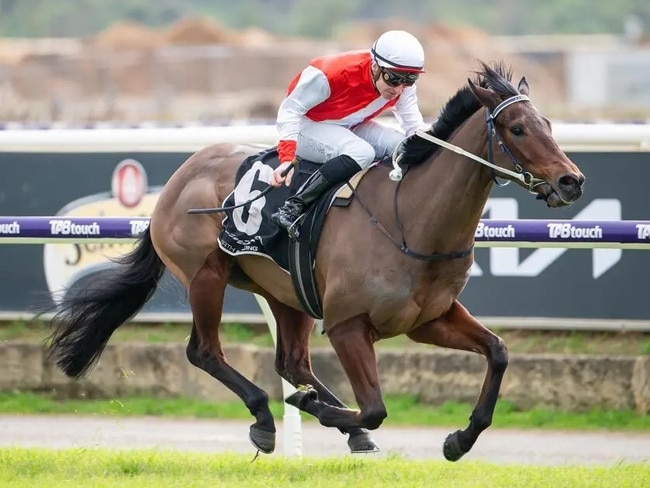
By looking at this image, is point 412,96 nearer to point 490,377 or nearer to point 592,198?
point 490,377

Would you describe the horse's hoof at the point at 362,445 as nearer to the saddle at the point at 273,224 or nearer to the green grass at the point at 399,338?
the saddle at the point at 273,224

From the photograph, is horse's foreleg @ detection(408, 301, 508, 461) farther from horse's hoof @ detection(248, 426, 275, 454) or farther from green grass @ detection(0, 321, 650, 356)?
green grass @ detection(0, 321, 650, 356)

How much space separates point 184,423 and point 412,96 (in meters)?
2.99

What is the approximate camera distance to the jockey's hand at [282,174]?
602cm

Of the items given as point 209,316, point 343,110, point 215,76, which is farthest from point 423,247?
point 215,76

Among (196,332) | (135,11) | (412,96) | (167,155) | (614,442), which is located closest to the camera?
(412,96)

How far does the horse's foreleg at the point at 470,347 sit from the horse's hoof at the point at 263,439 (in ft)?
2.73

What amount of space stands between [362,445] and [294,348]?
0.73 m

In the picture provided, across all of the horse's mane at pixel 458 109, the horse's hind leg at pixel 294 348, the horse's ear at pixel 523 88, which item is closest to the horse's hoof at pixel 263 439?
the horse's hind leg at pixel 294 348

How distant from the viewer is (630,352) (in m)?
8.16

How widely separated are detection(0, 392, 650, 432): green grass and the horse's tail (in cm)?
93

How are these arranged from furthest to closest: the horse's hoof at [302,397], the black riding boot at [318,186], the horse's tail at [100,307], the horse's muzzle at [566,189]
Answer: the horse's tail at [100,307] → the horse's hoof at [302,397] → the black riding boot at [318,186] → the horse's muzzle at [566,189]

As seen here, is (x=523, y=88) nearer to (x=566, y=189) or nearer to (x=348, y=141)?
(x=566, y=189)

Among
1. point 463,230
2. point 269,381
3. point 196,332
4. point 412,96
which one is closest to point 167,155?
point 269,381
